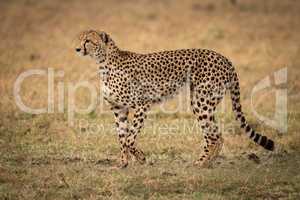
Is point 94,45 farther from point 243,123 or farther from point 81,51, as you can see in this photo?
point 243,123

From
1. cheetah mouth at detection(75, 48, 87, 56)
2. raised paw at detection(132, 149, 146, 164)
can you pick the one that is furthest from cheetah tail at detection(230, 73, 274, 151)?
cheetah mouth at detection(75, 48, 87, 56)

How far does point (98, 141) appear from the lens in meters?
9.98

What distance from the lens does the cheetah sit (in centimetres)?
877

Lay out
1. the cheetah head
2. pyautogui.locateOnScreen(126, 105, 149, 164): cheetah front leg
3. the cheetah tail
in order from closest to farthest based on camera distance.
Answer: the cheetah tail < pyautogui.locateOnScreen(126, 105, 149, 164): cheetah front leg < the cheetah head

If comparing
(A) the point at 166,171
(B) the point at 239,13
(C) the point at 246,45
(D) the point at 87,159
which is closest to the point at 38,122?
(D) the point at 87,159

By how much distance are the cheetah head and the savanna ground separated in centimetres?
131

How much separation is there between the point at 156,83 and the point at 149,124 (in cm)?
207

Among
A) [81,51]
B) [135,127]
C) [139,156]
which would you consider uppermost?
[81,51]

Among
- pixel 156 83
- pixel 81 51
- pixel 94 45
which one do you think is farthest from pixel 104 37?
pixel 156 83

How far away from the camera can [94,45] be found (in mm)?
8836

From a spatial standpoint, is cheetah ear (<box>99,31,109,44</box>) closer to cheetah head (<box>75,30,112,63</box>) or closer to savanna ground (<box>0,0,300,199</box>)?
cheetah head (<box>75,30,112,63</box>)

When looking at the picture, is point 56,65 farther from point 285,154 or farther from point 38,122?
point 285,154

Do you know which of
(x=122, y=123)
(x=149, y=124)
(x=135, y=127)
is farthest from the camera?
(x=149, y=124)

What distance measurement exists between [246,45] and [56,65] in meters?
4.59
